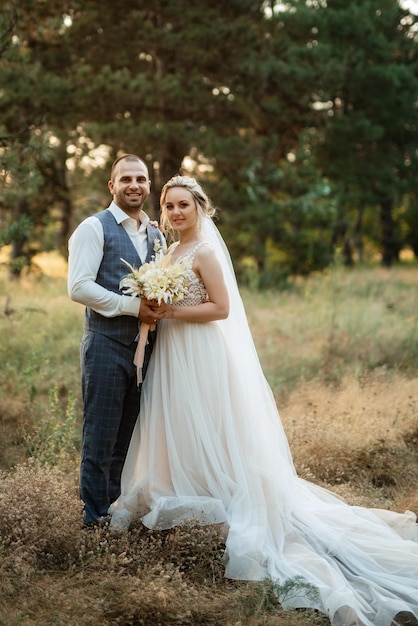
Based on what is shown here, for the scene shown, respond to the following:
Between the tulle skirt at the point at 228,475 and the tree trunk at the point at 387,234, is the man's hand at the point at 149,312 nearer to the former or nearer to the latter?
the tulle skirt at the point at 228,475

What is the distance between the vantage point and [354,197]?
24.0 metres

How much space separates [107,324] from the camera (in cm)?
424

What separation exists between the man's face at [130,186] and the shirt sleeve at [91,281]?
0.27 meters

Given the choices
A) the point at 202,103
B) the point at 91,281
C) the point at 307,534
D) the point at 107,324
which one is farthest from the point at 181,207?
the point at 202,103

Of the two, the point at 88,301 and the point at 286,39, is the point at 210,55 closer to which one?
the point at 286,39

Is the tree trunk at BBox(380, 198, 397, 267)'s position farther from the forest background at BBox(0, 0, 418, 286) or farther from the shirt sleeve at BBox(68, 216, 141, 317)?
the shirt sleeve at BBox(68, 216, 141, 317)

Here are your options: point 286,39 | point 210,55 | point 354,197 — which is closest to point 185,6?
point 210,55

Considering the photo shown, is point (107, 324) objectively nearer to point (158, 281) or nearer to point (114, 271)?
point (114, 271)

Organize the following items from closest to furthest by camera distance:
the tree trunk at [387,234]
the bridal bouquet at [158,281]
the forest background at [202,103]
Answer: the bridal bouquet at [158,281], the forest background at [202,103], the tree trunk at [387,234]

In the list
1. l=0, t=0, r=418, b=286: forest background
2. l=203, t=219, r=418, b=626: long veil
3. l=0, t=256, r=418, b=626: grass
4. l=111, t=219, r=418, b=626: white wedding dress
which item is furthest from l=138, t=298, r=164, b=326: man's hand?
l=0, t=0, r=418, b=286: forest background

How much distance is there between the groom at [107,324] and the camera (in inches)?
163

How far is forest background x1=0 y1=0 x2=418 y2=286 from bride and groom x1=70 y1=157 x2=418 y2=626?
20.7ft

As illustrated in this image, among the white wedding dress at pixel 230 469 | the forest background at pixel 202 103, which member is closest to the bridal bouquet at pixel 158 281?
the white wedding dress at pixel 230 469

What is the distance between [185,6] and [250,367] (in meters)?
11.1
